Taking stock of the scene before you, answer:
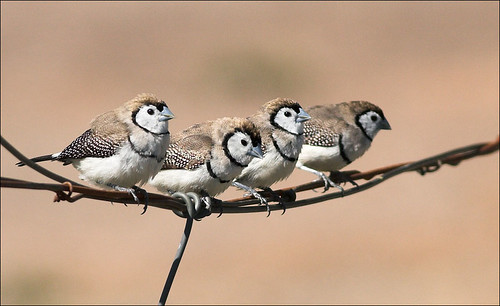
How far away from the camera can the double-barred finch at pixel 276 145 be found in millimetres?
8055

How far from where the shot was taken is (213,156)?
754cm

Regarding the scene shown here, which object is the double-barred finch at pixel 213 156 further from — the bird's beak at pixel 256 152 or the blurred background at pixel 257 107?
the blurred background at pixel 257 107

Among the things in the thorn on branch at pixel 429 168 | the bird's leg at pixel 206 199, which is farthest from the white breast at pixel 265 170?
the thorn on branch at pixel 429 168

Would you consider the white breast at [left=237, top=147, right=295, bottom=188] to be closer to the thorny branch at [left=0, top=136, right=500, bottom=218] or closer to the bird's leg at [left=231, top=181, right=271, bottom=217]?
the bird's leg at [left=231, top=181, right=271, bottom=217]

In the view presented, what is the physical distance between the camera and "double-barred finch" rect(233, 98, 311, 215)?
805 centimetres

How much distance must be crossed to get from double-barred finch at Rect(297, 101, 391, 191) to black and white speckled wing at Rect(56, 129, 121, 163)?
2207 millimetres

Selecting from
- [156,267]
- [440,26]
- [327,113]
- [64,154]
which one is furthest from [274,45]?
[64,154]

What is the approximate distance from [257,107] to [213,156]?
77.0ft

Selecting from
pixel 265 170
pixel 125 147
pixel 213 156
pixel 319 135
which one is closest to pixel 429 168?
pixel 265 170

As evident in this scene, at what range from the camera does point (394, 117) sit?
1137 inches

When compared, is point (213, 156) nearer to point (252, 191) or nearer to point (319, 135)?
point (252, 191)

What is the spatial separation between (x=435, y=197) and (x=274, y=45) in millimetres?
14285

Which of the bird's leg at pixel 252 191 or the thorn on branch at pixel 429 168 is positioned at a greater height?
the thorn on branch at pixel 429 168

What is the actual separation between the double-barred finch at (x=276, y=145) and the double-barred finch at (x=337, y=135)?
0.70 metres
